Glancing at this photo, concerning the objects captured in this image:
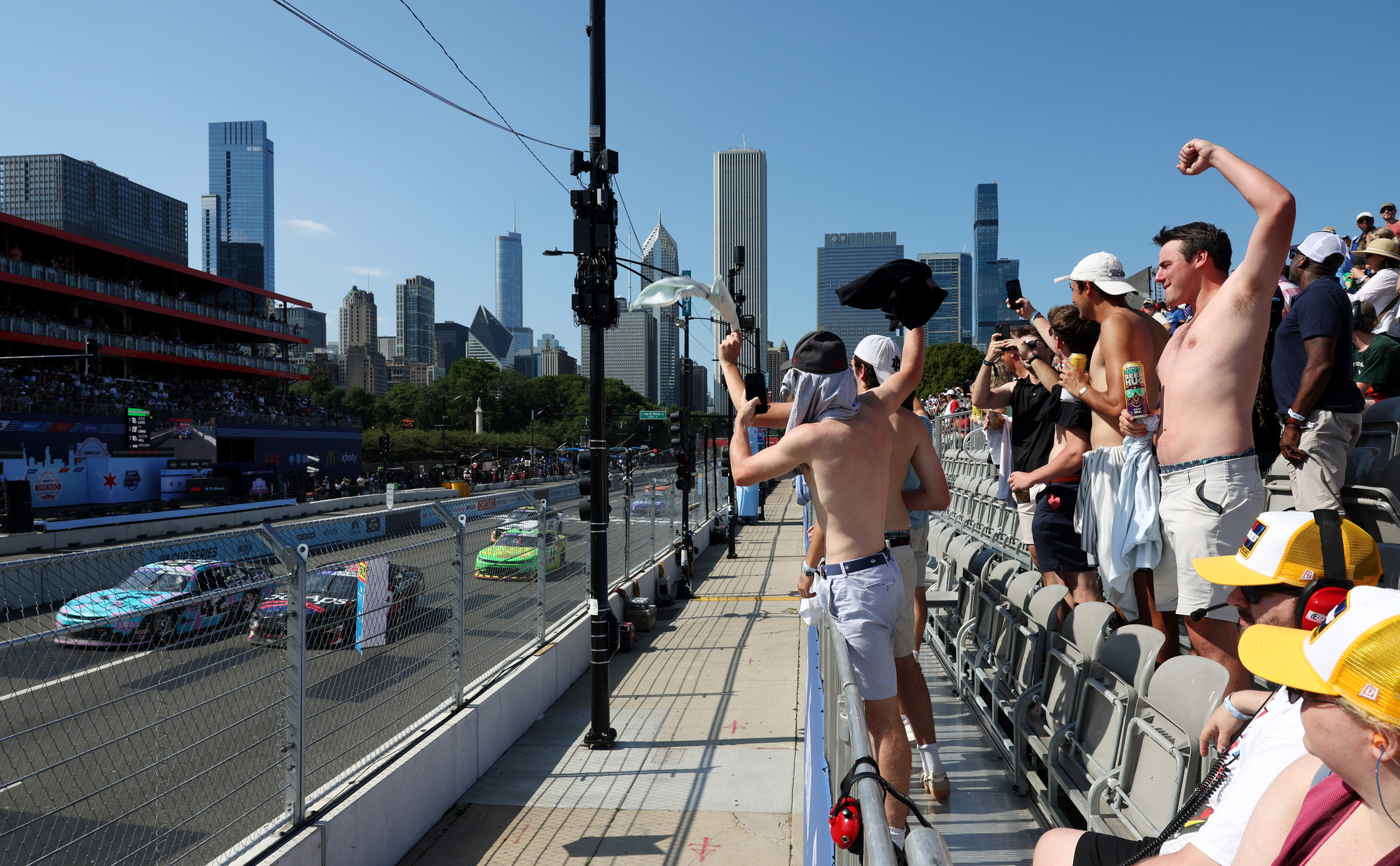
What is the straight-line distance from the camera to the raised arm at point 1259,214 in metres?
2.78

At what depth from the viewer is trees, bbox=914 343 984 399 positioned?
78375mm

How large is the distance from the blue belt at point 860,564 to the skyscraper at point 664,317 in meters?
1.94

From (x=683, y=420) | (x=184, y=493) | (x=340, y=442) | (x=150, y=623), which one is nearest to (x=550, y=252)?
(x=683, y=420)

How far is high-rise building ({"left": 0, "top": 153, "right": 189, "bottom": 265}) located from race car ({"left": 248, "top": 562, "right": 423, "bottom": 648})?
144 m

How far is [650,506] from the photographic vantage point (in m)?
15.4

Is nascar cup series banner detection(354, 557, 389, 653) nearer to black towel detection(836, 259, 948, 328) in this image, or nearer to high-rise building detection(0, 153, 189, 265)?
black towel detection(836, 259, 948, 328)

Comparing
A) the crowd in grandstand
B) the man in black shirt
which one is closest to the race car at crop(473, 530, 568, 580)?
the man in black shirt

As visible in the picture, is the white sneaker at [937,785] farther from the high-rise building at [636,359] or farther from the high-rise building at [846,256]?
the high-rise building at [846,256]

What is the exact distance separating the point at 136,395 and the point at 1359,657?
54.9 meters

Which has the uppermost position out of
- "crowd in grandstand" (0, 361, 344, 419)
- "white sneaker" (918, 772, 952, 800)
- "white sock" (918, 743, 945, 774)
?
"crowd in grandstand" (0, 361, 344, 419)

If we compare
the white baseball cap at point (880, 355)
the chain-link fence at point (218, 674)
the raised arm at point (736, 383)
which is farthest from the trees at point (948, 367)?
the raised arm at point (736, 383)

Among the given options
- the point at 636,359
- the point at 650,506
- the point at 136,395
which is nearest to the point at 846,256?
the point at 636,359

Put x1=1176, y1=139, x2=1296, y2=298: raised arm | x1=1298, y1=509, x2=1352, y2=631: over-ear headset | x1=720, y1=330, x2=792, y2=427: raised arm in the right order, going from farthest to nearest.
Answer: x1=720, y1=330, x2=792, y2=427: raised arm
x1=1176, y1=139, x2=1296, y2=298: raised arm
x1=1298, y1=509, x2=1352, y2=631: over-ear headset

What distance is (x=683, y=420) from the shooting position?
20.8m
